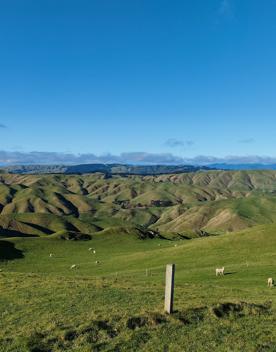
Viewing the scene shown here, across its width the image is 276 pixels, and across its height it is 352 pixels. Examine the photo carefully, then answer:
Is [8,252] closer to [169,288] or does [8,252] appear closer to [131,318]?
[169,288]

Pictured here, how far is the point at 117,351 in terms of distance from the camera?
17.3 metres

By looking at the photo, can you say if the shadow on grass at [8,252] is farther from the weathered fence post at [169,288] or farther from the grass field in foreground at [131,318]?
the weathered fence post at [169,288]

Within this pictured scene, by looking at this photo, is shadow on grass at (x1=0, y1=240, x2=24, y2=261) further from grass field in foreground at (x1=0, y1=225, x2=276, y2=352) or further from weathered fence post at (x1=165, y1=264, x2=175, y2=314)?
weathered fence post at (x1=165, y1=264, x2=175, y2=314)

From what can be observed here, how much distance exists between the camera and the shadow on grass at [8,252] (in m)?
86.7

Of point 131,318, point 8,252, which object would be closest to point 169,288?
point 131,318

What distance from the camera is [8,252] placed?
90.6 metres

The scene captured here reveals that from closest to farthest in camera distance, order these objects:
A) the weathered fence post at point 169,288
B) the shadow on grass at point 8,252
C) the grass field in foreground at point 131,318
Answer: the grass field in foreground at point 131,318 → the weathered fence post at point 169,288 → the shadow on grass at point 8,252

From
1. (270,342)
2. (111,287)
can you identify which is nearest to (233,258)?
(111,287)

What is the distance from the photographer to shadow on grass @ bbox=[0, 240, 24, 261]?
284 feet

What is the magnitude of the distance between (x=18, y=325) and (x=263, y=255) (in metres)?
50.5

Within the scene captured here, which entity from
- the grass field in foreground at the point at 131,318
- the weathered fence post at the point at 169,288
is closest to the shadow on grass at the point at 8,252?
the grass field in foreground at the point at 131,318

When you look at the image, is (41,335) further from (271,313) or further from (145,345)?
(271,313)

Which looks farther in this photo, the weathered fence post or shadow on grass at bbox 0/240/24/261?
shadow on grass at bbox 0/240/24/261

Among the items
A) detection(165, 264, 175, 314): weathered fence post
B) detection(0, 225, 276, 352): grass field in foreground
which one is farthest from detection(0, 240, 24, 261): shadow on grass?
detection(165, 264, 175, 314): weathered fence post
